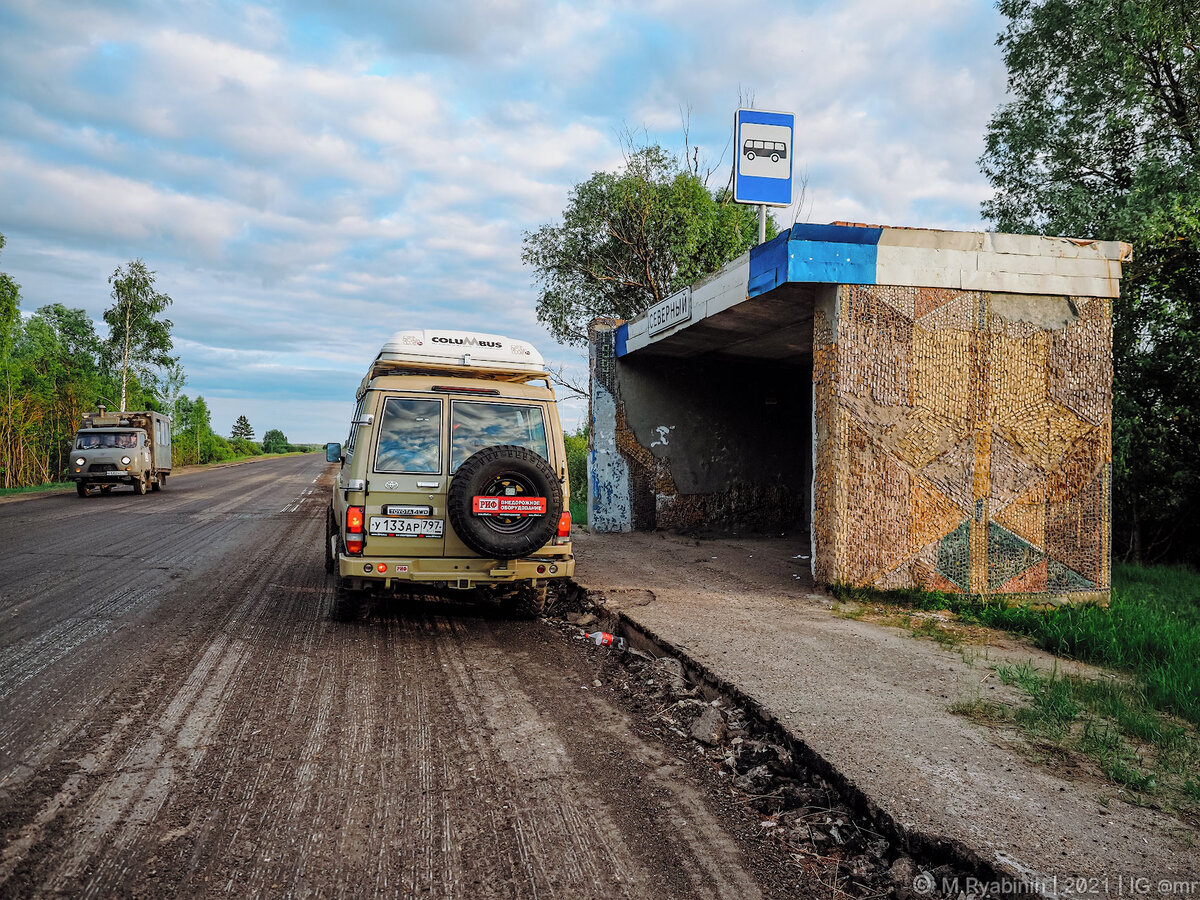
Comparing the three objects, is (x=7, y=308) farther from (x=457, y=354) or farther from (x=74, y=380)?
(x=457, y=354)

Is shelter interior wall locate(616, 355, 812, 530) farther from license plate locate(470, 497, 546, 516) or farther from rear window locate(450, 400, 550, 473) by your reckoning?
license plate locate(470, 497, 546, 516)

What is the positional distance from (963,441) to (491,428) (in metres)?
5.01

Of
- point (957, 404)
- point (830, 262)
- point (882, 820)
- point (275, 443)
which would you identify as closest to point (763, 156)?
point (830, 262)

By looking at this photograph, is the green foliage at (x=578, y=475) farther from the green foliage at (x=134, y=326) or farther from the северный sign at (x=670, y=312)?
the green foliage at (x=134, y=326)

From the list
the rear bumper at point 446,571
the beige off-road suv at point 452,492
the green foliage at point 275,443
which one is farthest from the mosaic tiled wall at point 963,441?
the green foliage at point 275,443

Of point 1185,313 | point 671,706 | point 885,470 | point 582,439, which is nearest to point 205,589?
point 671,706

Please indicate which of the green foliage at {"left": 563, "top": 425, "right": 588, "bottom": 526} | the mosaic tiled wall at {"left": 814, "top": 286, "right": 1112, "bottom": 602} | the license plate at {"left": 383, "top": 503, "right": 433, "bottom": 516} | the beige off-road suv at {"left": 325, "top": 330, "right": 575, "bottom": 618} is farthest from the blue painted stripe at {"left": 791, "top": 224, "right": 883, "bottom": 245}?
the green foliage at {"left": 563, "top": 425, "right": 588, "bottom": 526}

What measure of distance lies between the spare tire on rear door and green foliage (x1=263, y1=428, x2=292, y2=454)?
106 metres

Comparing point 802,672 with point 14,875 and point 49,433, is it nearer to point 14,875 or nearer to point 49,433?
point 14,875

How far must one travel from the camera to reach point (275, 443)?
10825 centimetres

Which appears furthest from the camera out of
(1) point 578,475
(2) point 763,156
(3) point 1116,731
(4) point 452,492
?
(1) point 578,475

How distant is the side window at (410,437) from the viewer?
6.44 meters

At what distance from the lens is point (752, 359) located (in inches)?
516

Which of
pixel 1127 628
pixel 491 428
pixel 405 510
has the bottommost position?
pixel 1127 628
